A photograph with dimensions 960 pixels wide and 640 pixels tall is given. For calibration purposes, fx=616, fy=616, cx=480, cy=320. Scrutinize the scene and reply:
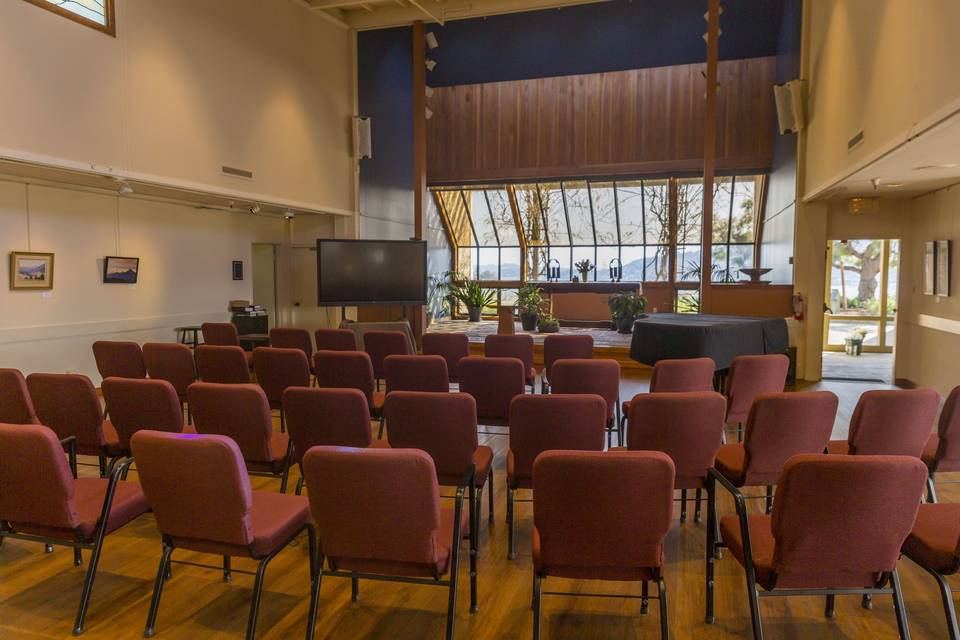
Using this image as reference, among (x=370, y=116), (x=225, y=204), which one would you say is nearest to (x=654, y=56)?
(x=370, y=116)

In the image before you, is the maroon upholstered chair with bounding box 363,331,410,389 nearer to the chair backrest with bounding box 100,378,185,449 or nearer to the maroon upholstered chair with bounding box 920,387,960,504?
the chair backrest with bounding box 100,378,185,449

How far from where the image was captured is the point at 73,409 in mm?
3520

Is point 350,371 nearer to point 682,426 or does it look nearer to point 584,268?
point 682,426

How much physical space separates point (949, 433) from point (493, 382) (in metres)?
2.61

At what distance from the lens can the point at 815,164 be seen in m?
8.40

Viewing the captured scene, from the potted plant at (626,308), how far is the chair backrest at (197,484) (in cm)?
1038

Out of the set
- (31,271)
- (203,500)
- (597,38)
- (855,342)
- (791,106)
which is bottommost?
(855,342)

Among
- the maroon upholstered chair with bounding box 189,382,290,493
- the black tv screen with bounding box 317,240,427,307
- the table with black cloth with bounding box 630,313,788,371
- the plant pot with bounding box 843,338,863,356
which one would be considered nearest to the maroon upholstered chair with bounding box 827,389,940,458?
the table with black cloth with bounding box 630,313,788,371

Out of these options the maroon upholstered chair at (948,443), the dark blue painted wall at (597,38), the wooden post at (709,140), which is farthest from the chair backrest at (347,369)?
the dark blue painted wall at (597,38)

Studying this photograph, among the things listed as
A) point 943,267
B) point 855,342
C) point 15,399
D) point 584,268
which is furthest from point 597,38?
point 15,399

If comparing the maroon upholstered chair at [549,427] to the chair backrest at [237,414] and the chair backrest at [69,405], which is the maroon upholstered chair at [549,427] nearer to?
the chair backrest at [237,414]

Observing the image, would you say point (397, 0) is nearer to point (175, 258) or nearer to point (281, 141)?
point (281, 141)

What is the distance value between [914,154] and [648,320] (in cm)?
277

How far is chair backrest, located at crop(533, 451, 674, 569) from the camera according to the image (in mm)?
2078
